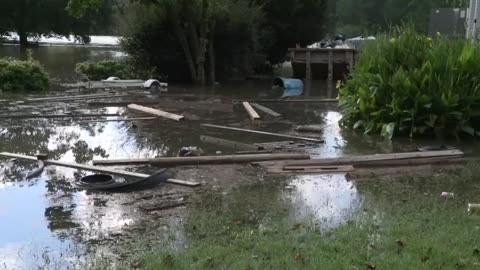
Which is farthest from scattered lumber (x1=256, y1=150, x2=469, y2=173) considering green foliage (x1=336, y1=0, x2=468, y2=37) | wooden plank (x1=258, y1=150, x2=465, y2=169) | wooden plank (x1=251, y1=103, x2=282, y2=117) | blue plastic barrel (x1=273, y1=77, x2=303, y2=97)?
green foliage (x1=336, y1=0, x2=468, y2=37)

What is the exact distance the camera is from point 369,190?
300 inches

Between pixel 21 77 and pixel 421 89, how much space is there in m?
12.1

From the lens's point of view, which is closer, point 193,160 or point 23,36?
point 193,160

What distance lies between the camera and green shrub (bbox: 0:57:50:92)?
1825 centimetres

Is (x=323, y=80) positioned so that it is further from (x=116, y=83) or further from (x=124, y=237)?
(x=124, y=237)

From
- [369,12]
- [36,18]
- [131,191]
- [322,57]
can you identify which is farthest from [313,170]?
[369,12]

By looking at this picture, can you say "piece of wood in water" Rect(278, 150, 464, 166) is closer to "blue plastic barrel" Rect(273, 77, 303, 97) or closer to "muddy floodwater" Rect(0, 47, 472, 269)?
"muddy floodwater" Rect(0, 47, 472, 269)

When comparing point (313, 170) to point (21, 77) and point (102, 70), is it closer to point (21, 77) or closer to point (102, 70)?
point (21, 77)

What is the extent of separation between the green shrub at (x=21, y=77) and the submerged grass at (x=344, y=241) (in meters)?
13.3

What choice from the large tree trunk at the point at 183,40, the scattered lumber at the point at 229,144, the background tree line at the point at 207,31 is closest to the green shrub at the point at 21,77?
the background tree line at the point at 207,31

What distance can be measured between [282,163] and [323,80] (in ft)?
59.2

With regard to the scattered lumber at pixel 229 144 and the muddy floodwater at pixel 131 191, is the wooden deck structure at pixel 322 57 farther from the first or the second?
the scattered lumber at pixel 229 144

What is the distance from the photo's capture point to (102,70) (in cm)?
2258

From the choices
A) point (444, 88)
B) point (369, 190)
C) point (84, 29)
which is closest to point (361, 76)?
point (444, 88)
